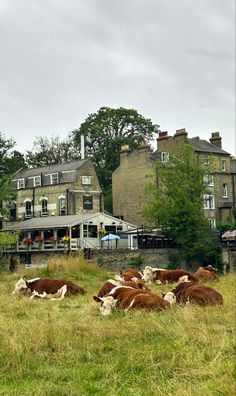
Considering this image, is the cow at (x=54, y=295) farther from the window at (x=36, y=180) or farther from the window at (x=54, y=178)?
the window at (x=36, y=180)

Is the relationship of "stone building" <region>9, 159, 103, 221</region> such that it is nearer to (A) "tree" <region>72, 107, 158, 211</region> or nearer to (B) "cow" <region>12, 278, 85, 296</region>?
(A) "tree" <region>72, 107, 158, 211</region>

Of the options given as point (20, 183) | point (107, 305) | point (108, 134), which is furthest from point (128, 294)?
point (108, 134)

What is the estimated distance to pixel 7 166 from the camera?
216 feet

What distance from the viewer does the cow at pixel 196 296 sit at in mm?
11867

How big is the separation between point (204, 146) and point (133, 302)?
172 feet

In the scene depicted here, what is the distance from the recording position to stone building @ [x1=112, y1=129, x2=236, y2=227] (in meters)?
59.2

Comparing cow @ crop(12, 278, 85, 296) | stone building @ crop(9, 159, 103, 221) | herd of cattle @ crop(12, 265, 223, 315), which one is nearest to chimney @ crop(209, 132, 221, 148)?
stone building @ crop(9, 159, 103, 221)

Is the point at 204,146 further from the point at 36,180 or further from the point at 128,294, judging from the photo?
the point at 128,294

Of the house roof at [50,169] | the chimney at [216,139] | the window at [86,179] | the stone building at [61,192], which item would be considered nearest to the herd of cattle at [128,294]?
the stone building at [61,192]

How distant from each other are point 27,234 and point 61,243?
5966 mm

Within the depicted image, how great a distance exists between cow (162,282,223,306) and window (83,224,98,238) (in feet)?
130

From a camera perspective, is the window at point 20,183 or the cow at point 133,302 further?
A: the window at point 20,183

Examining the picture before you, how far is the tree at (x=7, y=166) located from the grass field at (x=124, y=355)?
124ft

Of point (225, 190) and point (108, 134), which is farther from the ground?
point (108, 134)
